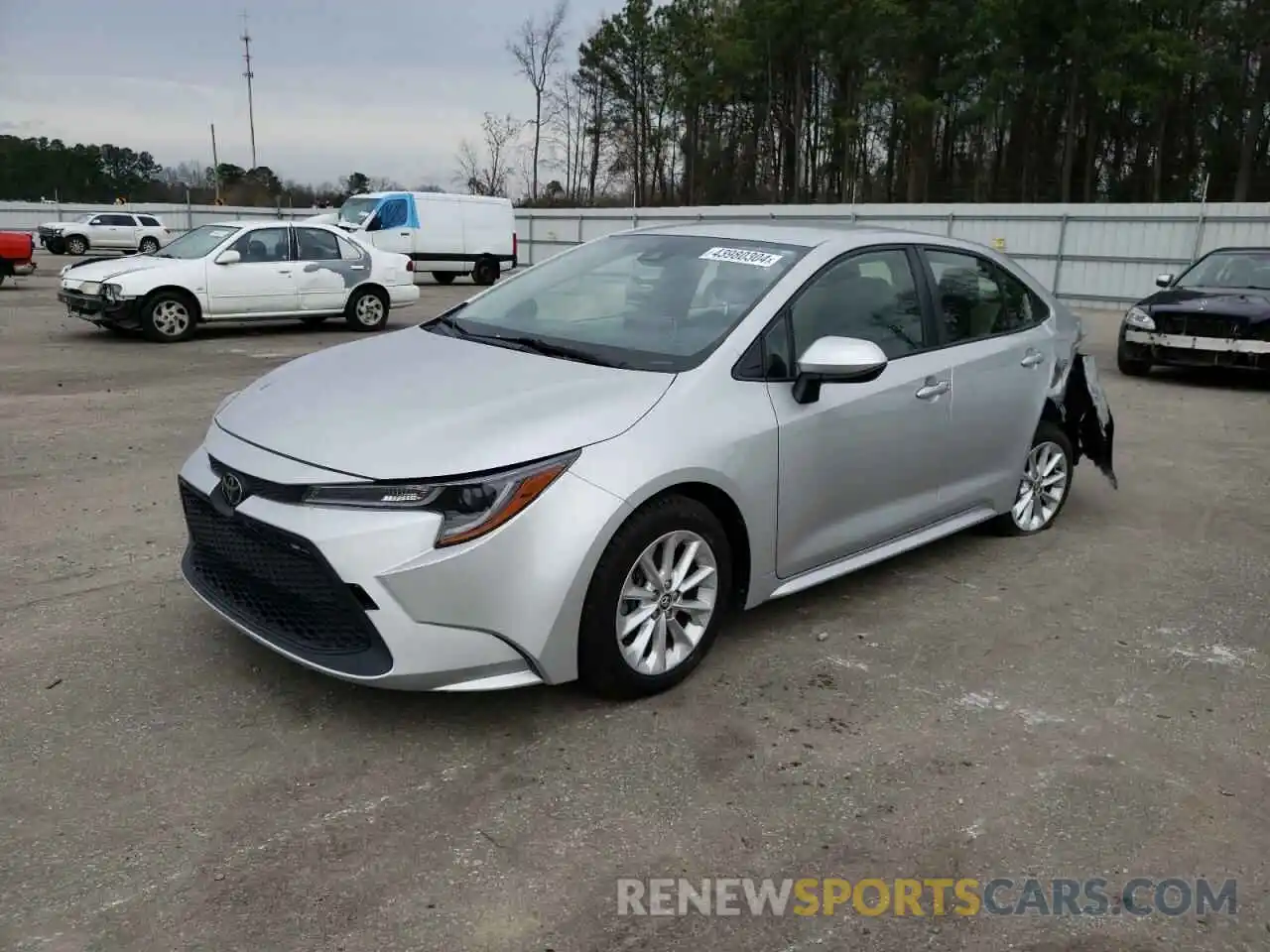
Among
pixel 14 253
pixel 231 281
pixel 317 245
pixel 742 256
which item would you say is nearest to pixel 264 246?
pixel 231 281

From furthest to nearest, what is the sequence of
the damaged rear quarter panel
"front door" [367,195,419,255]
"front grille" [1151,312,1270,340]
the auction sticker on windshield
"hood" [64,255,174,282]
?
"front door" [367,195,419,255] < "hood" [64,255,174,282] < "front grille" [1151,312,1270,340] < the damaged rear quarter panel < the auction sticker on windshield

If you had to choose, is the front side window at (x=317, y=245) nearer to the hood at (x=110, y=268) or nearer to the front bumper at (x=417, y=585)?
the hood at (x=110, y=268)

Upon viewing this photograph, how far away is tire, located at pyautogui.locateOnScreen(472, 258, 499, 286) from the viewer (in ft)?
84.9

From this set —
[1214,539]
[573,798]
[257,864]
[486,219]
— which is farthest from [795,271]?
[486,219]

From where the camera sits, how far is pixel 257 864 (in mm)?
2631

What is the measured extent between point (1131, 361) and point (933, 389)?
8683mm

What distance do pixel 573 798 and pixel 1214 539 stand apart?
4320 mm

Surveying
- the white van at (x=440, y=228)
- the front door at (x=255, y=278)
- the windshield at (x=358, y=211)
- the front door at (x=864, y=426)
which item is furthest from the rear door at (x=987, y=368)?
the windshield at (x=358, y=211)

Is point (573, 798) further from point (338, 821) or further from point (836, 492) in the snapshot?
point (836, 492)

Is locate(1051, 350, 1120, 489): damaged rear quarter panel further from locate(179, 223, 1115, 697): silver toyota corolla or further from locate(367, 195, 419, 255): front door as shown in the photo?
locate(367, 195, 419, 255): front door

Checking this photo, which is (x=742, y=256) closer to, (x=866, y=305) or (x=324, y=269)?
(x=866, y=305)

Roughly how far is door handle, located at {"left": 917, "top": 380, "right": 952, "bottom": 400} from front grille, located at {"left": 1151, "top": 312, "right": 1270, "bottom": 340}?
315 inches

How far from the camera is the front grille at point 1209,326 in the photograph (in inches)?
422

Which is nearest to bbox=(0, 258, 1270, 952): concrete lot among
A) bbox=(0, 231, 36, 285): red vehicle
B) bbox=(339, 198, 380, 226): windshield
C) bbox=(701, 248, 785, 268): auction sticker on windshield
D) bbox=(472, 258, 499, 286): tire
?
bbox=(701, 248, 785, 268): auction sticker on windshield
